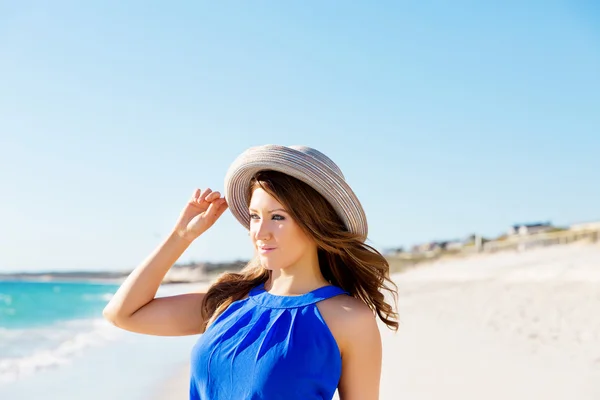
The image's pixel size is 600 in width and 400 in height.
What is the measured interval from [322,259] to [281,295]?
223mm

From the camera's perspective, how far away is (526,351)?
755 centimetres

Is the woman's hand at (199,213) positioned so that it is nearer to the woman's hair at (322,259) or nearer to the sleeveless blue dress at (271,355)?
the woman's hair at (322,259)

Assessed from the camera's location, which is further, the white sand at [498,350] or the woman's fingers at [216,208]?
the white sand at [498,350]

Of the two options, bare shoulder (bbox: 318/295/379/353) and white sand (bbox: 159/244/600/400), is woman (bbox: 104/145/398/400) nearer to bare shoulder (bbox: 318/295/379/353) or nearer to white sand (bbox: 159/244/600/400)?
bare shoulder (bbox: 318/295/379/353)

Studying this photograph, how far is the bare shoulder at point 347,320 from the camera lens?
2.32 meters

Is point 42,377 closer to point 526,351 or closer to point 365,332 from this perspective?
point 526,351

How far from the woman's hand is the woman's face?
0.24m

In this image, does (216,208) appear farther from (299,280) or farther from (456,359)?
(456,359)

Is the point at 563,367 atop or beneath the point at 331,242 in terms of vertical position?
beneath

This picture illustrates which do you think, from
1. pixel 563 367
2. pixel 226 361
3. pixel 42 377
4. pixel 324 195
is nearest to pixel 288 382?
pixel 226 361

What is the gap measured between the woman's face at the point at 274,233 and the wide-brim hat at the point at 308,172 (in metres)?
0.11

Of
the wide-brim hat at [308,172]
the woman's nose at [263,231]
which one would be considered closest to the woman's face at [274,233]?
the woman's nose at [263,231]

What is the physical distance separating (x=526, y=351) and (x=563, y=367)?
0.90 m

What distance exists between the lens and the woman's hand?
2615 millimetres
